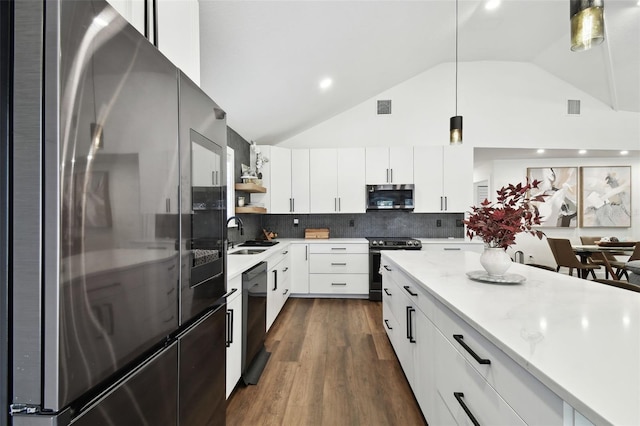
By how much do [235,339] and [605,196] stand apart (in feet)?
25.0

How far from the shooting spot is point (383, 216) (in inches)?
202

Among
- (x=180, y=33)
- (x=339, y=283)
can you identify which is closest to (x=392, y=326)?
(x=339, y=283)

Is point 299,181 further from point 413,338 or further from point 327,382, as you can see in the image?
point 413,338

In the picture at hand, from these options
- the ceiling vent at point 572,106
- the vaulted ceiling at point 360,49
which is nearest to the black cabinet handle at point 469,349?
the vaulted ceiling at point 360,49

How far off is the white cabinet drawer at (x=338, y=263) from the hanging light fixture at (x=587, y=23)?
364 cm

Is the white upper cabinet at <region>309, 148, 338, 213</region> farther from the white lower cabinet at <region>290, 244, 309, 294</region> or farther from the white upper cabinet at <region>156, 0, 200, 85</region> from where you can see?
the white upper cabinet at <region>156, 0, 200, 85</region>

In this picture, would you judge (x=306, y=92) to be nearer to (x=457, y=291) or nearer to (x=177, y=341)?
(x=457, y=291)

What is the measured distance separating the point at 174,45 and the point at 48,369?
1391 millimetres

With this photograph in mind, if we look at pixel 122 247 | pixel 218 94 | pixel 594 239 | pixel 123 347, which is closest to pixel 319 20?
pixel 218 94

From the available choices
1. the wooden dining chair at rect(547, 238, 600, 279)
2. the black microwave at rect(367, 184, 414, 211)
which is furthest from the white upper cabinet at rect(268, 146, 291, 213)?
the wooden dining chair at rect(547, 238, 600, 279)

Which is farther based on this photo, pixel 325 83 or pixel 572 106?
pixel 572 106

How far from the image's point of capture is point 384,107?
16.9 ft

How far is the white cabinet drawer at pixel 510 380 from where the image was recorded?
721 millimetres

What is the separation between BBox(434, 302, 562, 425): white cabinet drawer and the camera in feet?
2.36
